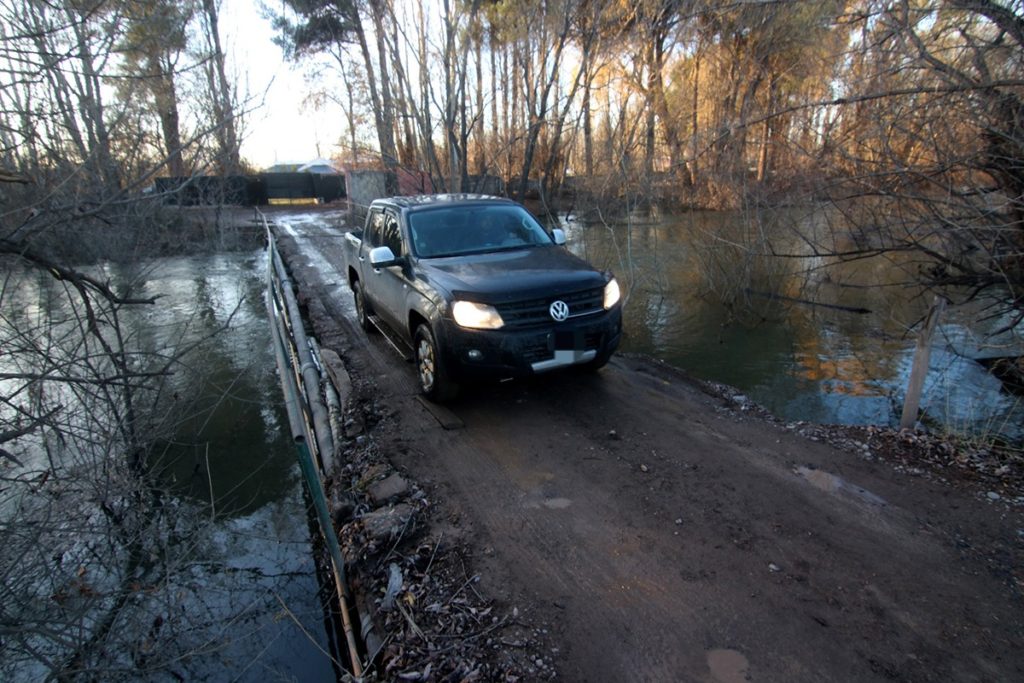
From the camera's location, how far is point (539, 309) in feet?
18.0

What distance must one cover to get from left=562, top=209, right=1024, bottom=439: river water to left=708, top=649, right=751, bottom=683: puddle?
4.53m

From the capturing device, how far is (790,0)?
303 inches

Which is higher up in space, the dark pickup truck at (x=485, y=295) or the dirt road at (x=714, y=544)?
the dark pickup truck at (x=485, y=295)

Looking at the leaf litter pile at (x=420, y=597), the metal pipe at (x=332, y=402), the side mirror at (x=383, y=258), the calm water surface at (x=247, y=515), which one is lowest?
the calm water surface at (x=247, y=515)

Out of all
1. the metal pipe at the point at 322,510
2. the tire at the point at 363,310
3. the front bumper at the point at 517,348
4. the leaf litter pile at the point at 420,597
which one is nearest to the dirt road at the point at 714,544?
the leaf litter pile at the point at 420,597

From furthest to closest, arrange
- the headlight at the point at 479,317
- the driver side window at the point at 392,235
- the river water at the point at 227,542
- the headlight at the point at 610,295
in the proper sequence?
the driver side window at the point at 392,235 < the headlight at the point at 610,295 < the headlight at the point at 479,317 < the river water at the point at 227,542

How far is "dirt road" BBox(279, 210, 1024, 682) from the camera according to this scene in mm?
3141

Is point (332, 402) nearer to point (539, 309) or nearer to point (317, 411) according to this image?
point (317, 411)

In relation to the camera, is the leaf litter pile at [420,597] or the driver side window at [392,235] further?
the driver side window at [392,235]

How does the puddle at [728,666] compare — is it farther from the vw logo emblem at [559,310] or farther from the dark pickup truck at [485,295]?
the vw logo emblem at [559,310]

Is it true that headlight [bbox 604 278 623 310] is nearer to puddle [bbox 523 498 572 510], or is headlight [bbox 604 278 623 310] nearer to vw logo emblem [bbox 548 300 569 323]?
vw logo emblem [bbox 548 300 569 323]

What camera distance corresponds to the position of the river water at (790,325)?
7539 mm

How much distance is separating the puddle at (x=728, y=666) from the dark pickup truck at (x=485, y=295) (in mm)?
2860

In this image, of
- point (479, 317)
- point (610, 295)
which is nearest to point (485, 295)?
point (479, 317)
